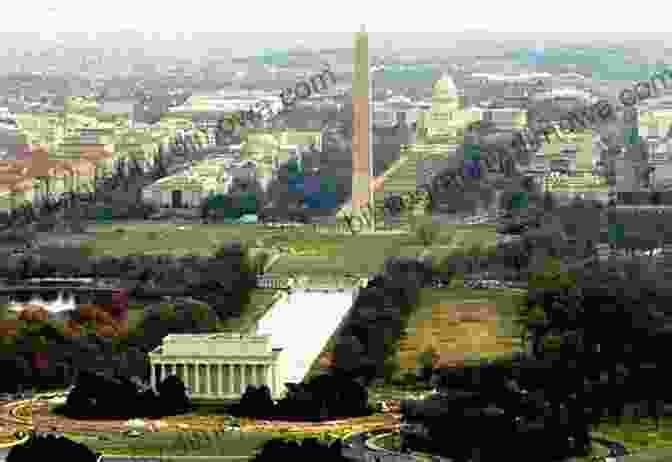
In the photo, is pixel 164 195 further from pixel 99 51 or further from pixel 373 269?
pixel 99 51

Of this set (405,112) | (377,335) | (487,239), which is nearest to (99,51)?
(405,112)

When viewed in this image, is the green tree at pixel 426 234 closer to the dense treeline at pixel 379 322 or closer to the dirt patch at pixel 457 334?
the dense treeline at pixel 379 322

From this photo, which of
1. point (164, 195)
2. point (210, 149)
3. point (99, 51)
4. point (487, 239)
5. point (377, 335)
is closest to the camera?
point (377, 335)

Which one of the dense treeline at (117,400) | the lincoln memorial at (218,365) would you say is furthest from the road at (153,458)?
the lincoln memorial at (218,365)

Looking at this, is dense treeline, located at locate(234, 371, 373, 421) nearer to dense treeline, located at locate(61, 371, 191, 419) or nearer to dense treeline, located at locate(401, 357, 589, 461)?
dense treeline, located at locate(61, 371, 191, 419)

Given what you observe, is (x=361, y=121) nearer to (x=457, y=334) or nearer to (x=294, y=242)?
(x=294, y=242)
